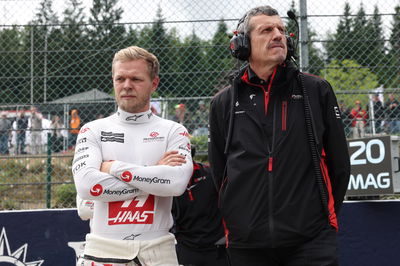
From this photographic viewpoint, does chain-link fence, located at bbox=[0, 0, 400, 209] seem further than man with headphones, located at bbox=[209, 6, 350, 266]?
Yes

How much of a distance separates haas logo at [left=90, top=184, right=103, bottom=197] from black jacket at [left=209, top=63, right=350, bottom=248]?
0.63m

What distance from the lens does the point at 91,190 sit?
268 centimetres

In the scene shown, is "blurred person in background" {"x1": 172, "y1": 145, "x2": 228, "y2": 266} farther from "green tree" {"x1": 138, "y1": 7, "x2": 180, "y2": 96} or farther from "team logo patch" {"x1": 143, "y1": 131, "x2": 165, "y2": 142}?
"team logo patch" {"x1": 143, "y1": 131, "x2": 165, "y2": 142}

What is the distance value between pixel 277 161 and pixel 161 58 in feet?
10.1

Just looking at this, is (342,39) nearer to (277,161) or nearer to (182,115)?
(182,115)

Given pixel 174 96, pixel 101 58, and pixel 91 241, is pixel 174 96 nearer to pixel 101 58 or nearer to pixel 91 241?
pixel 101 58

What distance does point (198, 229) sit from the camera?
4.21 meters

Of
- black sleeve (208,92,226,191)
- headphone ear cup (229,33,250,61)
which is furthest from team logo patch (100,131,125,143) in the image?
headphone ear cup (229,33,250,61)

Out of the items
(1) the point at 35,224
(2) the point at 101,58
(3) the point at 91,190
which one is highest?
(2) the point at 101,58

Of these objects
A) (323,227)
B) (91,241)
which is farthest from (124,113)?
(323,227)

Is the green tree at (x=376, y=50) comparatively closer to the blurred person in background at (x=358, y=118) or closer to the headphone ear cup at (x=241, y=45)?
the blurred person in background at (x=358, y=118)

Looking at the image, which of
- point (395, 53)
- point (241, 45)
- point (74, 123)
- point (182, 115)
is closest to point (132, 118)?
point (241, 45)

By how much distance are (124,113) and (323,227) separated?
1.21m

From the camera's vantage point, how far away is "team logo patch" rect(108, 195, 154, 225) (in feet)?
8.65
